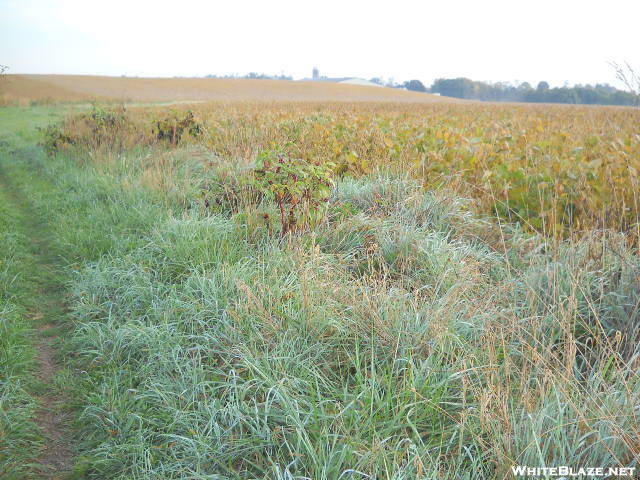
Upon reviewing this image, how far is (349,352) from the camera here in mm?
3037

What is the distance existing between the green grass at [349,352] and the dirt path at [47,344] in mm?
111

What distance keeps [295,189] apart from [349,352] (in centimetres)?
208

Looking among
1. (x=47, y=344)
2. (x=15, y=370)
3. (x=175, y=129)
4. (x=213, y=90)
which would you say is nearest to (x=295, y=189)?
(x=47, y=344)

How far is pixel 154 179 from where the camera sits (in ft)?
22.6

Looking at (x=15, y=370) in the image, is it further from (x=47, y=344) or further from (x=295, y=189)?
(x=295, y=189)

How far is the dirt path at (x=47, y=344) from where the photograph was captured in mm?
2652

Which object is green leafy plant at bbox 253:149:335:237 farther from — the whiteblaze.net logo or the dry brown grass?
the dry brown grass

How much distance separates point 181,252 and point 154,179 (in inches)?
110

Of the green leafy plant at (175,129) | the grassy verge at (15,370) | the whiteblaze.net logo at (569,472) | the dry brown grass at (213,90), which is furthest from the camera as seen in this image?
the dry brown grass at (213,90)

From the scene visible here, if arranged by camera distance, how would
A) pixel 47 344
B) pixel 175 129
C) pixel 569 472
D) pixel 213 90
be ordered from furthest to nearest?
pixel 213 90 < pixel 175 129 < pixel 47 344 < pixel 569 472

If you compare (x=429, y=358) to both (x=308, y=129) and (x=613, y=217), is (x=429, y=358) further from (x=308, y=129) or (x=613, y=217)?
(x=308, y=129)

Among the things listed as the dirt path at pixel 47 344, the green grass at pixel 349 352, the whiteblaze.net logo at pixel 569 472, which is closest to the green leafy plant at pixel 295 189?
the green grass at pixel 349 352

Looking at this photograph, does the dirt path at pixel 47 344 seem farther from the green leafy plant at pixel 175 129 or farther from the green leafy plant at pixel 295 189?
the green leafy plant at pixel 175 129

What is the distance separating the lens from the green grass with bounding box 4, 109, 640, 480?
7.13 ft
